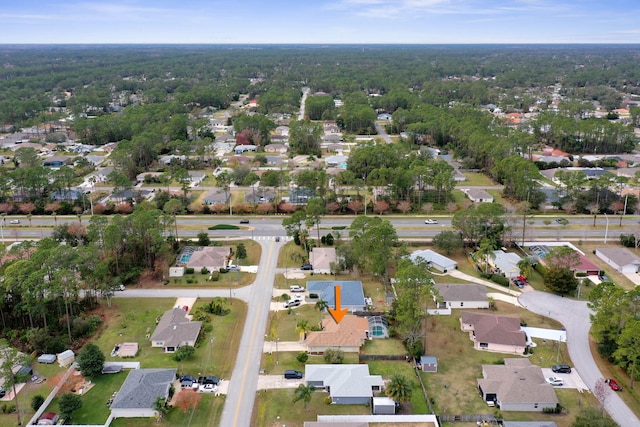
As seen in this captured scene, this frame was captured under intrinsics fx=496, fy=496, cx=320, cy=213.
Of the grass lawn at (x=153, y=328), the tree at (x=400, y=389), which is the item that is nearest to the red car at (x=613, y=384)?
the tree at (x=400, y=389)

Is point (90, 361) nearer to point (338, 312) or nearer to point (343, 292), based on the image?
point (338, 312)

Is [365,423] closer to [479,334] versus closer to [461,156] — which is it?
[479,334]

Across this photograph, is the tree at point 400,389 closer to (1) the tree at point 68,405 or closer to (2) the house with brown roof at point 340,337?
(2) the house with brown roof at point 340,337

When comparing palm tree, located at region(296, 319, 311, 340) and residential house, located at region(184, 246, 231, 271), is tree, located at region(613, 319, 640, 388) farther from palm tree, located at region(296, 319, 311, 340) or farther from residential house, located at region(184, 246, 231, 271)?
residential house, located at region(184, 246, 231, 271)

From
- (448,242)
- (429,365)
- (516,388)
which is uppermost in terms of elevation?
(448,242)

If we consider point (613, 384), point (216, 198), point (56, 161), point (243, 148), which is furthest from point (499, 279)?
point (56, 161)

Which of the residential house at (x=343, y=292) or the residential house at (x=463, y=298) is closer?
the residential house at (x=343, y=292)

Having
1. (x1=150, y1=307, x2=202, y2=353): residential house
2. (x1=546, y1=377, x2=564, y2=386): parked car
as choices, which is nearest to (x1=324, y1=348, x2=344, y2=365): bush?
(x1=150, y1=307, x2=202, y2=353): residential house
